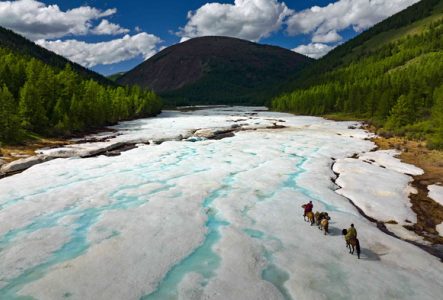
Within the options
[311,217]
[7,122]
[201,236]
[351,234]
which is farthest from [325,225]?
[7,122]

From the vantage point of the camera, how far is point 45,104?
87.3 meters

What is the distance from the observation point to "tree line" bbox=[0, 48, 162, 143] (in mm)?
63678

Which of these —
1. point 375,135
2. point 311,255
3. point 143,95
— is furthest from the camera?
point 143,95

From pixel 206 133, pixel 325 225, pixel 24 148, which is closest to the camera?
pixel 325 225

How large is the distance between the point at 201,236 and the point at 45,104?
78546 millimetres

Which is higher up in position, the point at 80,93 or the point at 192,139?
the point at 80,93

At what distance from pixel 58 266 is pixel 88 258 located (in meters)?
1.59

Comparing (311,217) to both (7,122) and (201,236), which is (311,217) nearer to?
(201,236)

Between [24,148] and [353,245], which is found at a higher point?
[353,245]

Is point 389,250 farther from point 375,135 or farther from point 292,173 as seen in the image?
point 375,135

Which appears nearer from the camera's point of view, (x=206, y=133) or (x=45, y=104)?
(x=206, y=133)

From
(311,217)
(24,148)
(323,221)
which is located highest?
(323,221)

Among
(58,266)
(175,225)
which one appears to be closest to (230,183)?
(175,225)

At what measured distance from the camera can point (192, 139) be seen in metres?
75.1
